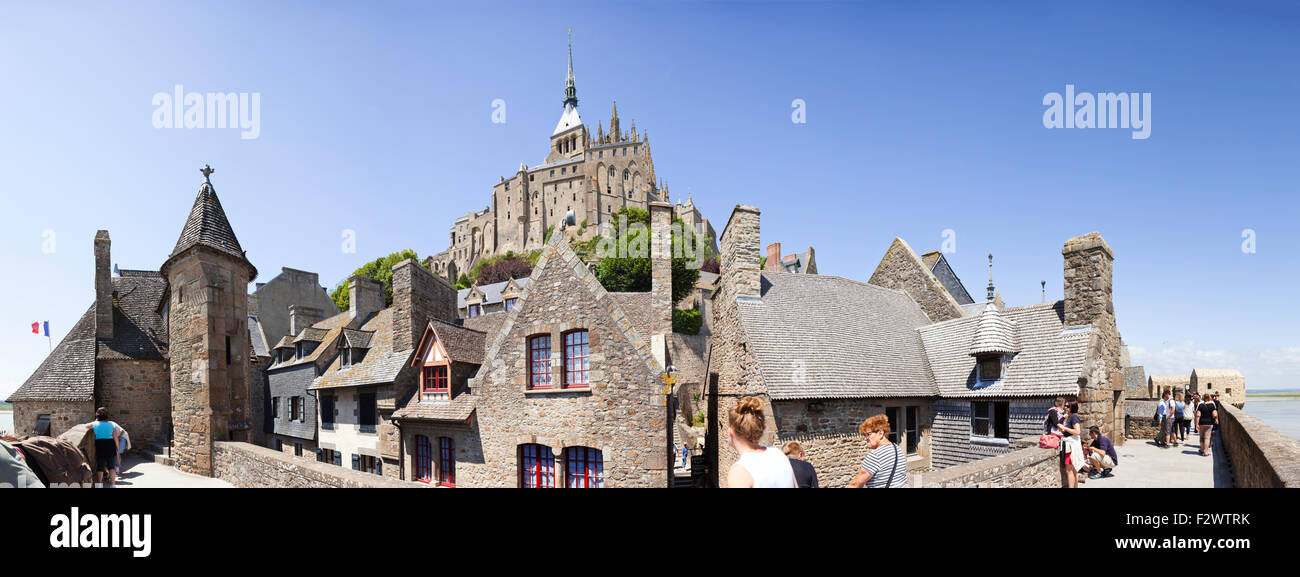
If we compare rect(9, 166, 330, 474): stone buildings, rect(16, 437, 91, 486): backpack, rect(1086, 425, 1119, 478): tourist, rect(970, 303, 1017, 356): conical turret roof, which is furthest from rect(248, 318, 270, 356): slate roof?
rect(1086, 425, 1119, 478): tourist

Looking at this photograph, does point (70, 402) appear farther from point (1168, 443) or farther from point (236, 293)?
point (1168, 443)

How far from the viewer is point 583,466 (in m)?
12.6

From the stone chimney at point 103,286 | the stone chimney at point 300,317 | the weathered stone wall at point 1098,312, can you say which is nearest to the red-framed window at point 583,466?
the weathered stone wall at point 1098,312

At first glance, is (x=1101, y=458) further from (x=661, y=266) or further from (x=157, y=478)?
(x=157, y=478)

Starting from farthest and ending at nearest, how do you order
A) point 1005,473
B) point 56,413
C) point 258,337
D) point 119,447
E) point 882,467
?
1. point 258,337
2. point 56,413
3. point 119,447
4. point 1005,473
5. point 882,467

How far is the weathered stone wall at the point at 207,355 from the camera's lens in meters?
12.6

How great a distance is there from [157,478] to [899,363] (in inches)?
765

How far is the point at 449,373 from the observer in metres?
15.7

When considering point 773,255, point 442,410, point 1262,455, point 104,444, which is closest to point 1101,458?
point 1262,455

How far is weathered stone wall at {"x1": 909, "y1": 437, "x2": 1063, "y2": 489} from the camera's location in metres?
8.34

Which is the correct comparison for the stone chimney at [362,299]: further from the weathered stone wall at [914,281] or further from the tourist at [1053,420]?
the tourist at [1053,420]
